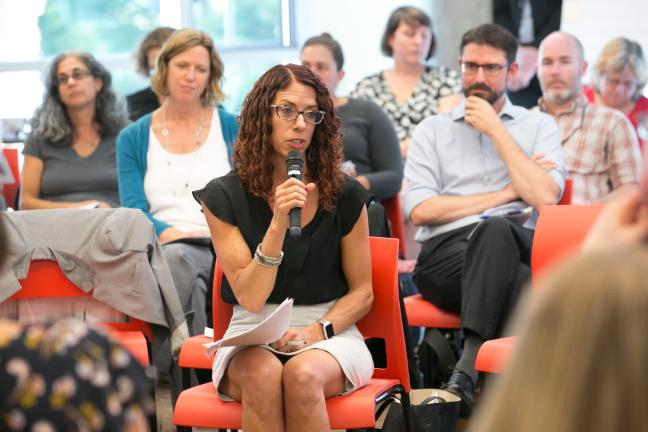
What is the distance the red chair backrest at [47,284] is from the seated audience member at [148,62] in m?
1.93

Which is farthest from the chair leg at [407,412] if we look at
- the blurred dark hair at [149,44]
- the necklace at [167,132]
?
the blurred dark hair at [149,44]

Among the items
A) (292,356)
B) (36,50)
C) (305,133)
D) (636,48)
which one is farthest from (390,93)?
(36,50)

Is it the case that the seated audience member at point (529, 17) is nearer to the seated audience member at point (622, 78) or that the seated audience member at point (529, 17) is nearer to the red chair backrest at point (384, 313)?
the seated audience member at point (622, 78)

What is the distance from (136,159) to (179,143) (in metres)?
0.19

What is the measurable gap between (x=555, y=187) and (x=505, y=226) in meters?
0.43

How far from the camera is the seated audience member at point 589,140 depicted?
15.0ft

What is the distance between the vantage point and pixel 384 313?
2.98 m

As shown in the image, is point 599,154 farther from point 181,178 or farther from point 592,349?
point 592,349

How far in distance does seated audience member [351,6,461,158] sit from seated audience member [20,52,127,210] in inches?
50.8

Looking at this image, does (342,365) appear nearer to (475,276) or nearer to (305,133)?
(305,133)

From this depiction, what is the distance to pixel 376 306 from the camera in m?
2.99

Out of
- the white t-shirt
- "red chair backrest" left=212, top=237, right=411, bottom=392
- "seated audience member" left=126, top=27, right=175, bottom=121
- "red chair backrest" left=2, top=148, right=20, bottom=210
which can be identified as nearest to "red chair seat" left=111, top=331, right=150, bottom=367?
"red chair backrest" left=212, top=237, right=411, bottom=392

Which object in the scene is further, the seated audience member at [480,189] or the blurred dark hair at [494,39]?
the blurred dark hair at [494,39]

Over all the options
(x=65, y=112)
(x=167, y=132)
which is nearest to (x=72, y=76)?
(x=65, y=112)
